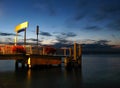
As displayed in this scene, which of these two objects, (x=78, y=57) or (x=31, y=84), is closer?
(x=31, y=84)

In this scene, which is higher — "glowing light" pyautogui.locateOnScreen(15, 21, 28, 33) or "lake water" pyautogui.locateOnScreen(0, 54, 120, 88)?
"glowing light" pyautogui.locateOnScreen(15, 21, 28, 33)

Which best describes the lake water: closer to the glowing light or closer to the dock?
the dock

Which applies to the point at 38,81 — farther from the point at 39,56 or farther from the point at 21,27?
the point at 21,27

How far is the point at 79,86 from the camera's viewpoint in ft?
63.9

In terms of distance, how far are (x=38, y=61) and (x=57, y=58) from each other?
307 cm

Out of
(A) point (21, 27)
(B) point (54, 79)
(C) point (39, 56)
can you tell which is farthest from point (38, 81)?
(A) point (21, 27)

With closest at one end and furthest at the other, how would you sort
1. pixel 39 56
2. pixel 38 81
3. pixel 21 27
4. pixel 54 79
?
pixel 38 81
pixel 54 79
pixel 39 56
pixel 21 27


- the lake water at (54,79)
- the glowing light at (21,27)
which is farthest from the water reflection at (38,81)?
the glowing light at (21,27)

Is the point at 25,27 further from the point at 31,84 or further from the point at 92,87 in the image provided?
the point at 92,87

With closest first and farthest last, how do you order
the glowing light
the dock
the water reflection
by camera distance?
the water reflection
the dock
the glowing light

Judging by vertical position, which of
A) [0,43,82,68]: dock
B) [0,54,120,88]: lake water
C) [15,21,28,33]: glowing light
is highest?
[15,21,28,33]: glowing light

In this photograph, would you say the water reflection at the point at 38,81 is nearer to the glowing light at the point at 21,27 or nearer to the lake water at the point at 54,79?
the lake water at the point at 54,79

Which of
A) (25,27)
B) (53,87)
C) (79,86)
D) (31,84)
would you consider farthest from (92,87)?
(25,27)

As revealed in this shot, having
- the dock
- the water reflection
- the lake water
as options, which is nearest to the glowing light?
the dock
